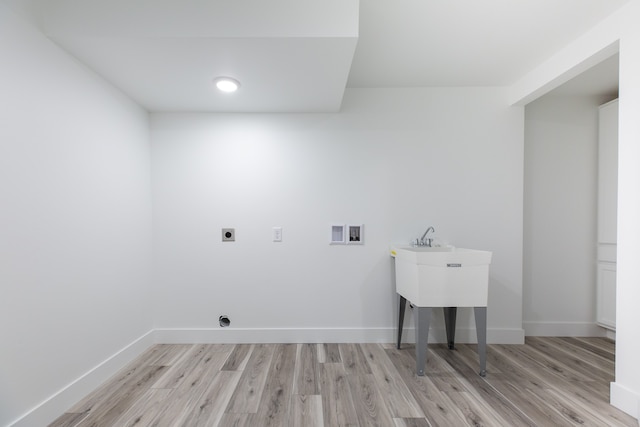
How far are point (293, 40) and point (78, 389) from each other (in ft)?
7.46

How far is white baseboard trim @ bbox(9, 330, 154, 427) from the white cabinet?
3.93m

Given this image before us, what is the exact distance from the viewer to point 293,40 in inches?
58.8

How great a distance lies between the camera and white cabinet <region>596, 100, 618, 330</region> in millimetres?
2535

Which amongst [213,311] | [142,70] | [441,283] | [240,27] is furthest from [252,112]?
[441,283]

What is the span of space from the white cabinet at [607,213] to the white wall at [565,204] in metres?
0.05

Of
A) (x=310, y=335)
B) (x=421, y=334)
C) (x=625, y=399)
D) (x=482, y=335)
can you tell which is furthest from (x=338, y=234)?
(x=625, y=399)

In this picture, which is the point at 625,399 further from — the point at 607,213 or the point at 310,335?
the point at 310,335

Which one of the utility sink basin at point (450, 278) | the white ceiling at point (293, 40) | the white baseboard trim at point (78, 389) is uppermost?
the white ceiling at point (293, 40)

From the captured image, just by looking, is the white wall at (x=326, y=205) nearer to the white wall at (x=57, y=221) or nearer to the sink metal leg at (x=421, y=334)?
the white wall at (x=57, y=221)

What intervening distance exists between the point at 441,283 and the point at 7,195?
92.4 inches

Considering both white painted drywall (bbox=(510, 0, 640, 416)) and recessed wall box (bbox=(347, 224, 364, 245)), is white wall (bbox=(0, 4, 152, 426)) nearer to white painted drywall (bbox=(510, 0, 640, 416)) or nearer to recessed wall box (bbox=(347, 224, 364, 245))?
recessed wall box (bbox=(347, 224, 364, 245))

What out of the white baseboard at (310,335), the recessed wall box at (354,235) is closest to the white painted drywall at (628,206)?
the white baseboard at (310,335)

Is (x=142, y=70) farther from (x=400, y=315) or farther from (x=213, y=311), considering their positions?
(x=400, y=315)

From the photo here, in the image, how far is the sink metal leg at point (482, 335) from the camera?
6.38ft
